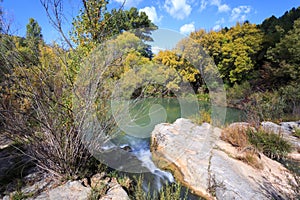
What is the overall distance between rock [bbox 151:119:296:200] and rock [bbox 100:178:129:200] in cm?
115

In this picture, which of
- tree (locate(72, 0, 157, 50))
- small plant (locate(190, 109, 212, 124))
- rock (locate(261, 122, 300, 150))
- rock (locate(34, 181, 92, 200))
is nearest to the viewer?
rock (locate(34, 181, 92, 200))

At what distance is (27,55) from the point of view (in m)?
2.10

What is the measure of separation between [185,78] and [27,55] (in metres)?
6.98

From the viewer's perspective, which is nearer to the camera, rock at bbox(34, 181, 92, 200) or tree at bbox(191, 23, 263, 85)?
rock at bbox(34, 181, 92, 200)

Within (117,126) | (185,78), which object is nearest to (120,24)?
(117,126)

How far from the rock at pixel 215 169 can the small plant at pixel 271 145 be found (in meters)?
Answer: 0.32

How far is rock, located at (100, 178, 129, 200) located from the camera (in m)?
2.09

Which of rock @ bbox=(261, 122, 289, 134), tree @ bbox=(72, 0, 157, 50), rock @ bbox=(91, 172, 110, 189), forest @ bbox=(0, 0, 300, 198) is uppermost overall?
tree @ bbox=(72, 0, 157, 50)

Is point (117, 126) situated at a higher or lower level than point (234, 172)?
higher

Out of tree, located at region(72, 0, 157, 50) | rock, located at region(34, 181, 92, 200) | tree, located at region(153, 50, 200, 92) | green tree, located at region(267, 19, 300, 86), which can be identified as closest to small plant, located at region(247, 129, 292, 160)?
rock, located at region(34, 181, 92, 200)

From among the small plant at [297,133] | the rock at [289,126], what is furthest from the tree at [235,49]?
the small plant at [297,133]

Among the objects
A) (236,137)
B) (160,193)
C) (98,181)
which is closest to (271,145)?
(236,137)

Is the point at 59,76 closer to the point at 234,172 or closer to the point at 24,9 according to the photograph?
the point at 24,9

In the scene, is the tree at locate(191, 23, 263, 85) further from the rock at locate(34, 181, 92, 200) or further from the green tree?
the rock at locate(34, 181, 92, 200)
